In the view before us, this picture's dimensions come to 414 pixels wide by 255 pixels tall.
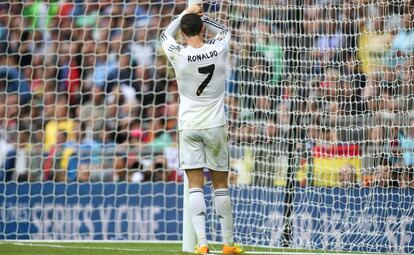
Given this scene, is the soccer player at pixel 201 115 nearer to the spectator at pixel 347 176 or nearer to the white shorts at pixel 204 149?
the white shorts at pixel 204 149

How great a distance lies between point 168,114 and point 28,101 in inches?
71.8

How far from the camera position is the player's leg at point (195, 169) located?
8258mm

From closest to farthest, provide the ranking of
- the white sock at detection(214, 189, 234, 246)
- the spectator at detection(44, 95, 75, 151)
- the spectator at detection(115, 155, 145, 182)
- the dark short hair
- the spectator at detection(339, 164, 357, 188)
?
the dark short hair < the white sock at detection(214, 189, 234, 246) < the spectator at detection(339, 164, 357, 188) < the spectator at detection(115, 155, 145, 182) < the spectator at detection(44, 95, 75, 151)

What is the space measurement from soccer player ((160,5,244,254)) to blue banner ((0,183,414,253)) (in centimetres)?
256

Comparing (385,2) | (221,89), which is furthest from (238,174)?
(221,89)

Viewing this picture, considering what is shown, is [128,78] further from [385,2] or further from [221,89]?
[221,89]

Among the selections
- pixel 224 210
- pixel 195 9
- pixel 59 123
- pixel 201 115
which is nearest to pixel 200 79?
pixel 201 115

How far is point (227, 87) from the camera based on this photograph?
11383 mm

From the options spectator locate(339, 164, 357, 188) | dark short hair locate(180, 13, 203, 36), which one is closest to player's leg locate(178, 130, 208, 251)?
dark short hair locate(180, 13, 203, 36)

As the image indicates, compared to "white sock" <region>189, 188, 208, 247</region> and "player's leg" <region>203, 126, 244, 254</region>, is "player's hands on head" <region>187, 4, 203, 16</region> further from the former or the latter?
"white sock" <region>189, 188, 208, 247</region>

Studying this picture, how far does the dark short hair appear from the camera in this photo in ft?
26.4

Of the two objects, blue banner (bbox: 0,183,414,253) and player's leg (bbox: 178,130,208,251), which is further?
blue banner (bbox: 0,183,414,253)

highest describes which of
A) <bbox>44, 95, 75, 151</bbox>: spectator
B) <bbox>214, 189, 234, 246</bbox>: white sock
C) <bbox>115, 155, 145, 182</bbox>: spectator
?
<bbox>44, 95, 75, 151</bbox>: spectator

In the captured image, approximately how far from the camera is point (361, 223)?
10727mm
